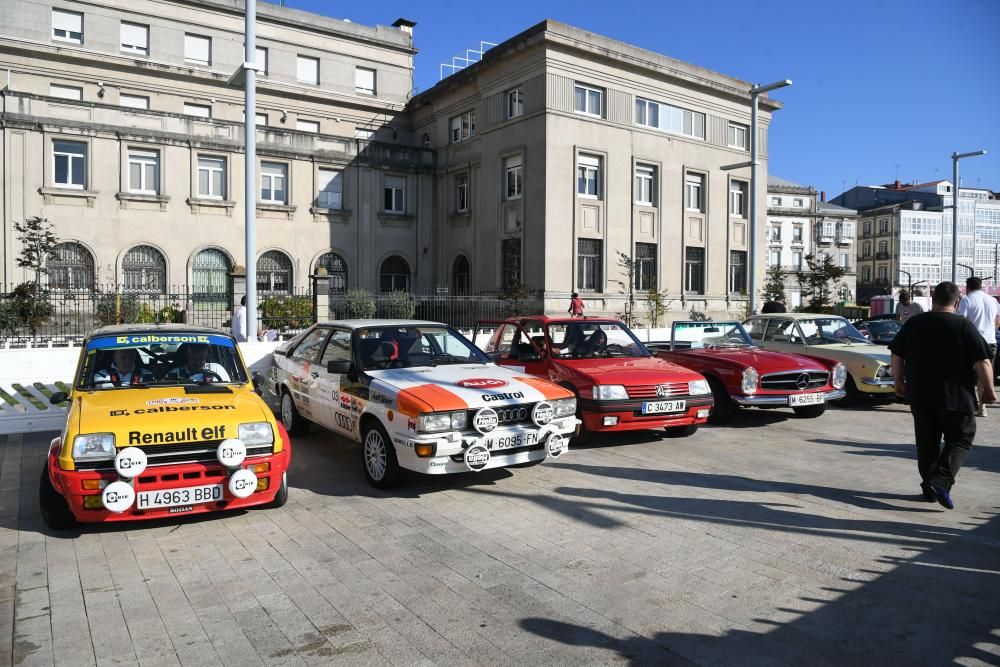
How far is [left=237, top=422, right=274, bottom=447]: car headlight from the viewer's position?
5891 millimetres

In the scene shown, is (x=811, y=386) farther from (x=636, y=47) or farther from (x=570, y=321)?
(x=636, y=47)

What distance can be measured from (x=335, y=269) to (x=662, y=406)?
2593 cm

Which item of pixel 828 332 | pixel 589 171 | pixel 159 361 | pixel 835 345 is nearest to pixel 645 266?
pixel 589 171

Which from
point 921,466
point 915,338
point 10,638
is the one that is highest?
point 915,338

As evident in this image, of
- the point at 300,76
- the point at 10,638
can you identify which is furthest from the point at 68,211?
the point at 10,638

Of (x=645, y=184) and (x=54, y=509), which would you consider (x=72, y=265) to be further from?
(x=54, y=509)

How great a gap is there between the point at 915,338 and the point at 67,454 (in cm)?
699

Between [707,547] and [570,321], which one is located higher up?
[570,321]

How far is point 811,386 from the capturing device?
10.9m

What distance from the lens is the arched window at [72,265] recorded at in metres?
26.9

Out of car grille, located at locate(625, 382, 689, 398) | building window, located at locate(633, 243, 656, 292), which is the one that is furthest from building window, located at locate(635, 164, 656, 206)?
car grille, located at locate(625, 382, 689, 398)

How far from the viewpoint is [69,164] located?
2744 centimetres

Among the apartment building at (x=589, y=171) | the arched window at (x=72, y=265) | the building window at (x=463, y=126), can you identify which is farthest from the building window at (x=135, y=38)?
the building window at (x=463, y=126)

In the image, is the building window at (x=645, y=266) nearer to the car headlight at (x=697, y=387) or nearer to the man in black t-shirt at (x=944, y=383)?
the car headlight at (x=697, y=387)
